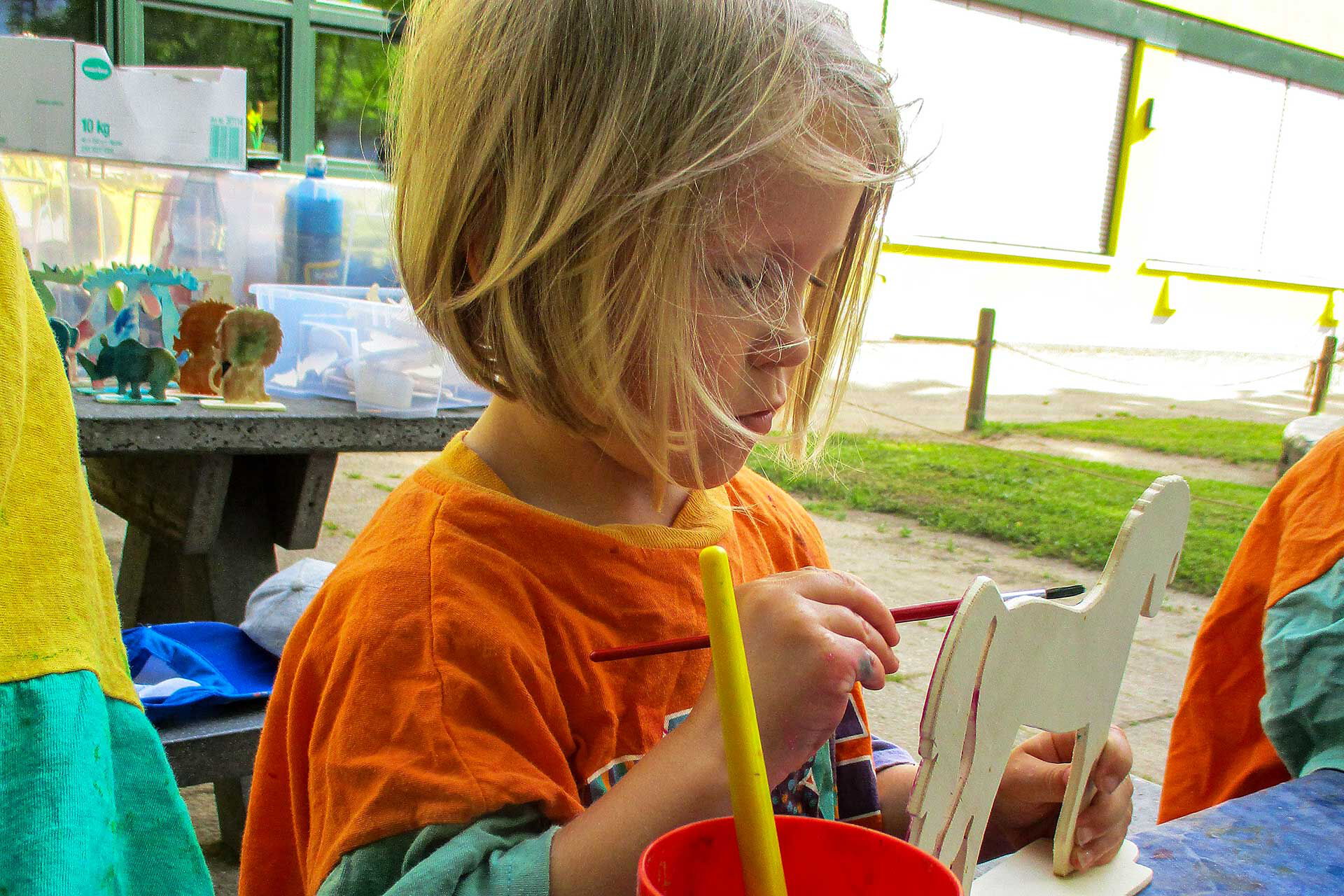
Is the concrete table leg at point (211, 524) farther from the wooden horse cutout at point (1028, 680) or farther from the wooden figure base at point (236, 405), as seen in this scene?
the wooden horse cutout at point (1028, 680)

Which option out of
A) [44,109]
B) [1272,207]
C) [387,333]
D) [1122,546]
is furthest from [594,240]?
[1272,207]

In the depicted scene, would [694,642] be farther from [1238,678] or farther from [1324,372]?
[1324,372]

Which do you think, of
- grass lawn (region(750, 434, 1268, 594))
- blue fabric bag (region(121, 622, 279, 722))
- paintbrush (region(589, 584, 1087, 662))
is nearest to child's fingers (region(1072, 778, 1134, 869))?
paintbrush (region(589, 584, 1087, 662))

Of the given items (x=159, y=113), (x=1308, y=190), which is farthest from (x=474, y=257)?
(x=1308, y=190)

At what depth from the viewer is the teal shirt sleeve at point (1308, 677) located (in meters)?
1.01

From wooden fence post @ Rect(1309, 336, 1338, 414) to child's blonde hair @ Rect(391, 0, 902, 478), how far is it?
330 inches

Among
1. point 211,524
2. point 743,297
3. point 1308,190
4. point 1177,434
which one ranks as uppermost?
point 1308,190

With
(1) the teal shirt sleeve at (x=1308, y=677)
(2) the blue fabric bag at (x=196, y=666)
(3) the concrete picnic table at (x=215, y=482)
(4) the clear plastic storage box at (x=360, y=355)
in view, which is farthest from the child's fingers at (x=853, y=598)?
(3) the concrete picnic table at (x=215, y=482)

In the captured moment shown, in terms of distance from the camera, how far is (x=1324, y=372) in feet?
26.8

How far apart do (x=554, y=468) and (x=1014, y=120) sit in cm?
1069

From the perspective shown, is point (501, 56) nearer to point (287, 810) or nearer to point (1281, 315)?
point (287, 810)

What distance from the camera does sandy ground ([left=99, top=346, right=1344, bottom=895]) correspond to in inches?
117

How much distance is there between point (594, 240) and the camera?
0.77m

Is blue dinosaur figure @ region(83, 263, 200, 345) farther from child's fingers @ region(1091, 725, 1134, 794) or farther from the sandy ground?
child's fingers @ region(1091, 725, 1134, 794)
